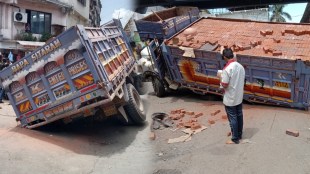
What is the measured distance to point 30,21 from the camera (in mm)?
22234

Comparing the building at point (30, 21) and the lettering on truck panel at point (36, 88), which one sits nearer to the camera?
the lettering on truck panel at point (36, 88)

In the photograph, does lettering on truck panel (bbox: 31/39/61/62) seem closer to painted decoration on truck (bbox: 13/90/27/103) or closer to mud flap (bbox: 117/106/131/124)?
painted decoration on truck (bbox: 13/90/27/103)

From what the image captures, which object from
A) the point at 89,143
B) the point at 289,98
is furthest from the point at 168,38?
the point at 89,143

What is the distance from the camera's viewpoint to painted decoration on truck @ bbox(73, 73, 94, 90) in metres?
5.72

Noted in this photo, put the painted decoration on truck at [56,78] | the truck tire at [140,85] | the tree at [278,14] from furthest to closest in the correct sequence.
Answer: the tree at [278,14], the truck tire at [140,85], the painted decoration on truck at [56,78]

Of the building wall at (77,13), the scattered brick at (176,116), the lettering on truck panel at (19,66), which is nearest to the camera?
the lettering on truck panel at (19,66)

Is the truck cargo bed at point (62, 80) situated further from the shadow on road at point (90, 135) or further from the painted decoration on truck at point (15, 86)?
Answer: the shadow on road at point (90, 135)

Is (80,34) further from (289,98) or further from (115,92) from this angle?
(289,98)

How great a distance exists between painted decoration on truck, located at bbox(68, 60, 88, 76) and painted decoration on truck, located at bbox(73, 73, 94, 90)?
104mm

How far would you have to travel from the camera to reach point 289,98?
777 centimetres

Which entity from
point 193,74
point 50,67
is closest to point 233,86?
point 50,67

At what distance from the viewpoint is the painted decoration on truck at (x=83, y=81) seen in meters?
5.72

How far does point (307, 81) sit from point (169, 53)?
3.59 m

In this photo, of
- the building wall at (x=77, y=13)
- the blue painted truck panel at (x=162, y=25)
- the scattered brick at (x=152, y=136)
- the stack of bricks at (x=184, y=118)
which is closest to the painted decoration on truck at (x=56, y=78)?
the scattered brick at (x=152, y=136)
